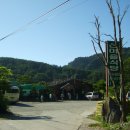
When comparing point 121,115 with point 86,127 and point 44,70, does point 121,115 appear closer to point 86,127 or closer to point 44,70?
point 86,127

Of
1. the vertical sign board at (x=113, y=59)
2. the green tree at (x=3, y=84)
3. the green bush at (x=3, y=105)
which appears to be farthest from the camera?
the green tree at (x=3, y=84)

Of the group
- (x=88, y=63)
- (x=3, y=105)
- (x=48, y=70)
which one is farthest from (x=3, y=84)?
(x=88, y=63)

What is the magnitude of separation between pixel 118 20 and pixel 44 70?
11376 cm

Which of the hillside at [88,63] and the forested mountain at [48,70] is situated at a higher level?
the hillside at [88,63]

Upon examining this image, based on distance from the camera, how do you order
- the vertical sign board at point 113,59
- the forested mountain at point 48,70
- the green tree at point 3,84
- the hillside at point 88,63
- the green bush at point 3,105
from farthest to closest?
the hillside at point 88,63 < the forested mountain at point 48,70 < the green tree at point 3,84 < the green bush at point 3,105 < the vertical sign board at point 113,59

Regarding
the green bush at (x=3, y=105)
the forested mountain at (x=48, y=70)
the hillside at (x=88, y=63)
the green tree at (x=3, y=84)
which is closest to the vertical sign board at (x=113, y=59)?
the green tree at (x=3, y=84)

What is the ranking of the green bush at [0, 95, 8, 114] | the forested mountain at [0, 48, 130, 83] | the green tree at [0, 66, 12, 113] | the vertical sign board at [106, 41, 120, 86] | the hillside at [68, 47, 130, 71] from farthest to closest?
the hillside at [68, 47, 130, 71], the forested mountain at [0, 48, 130, 83], the green tree at [0, 66, 12, 113], the green bush at [0, 95, 8, 114], the vertical sign board at [106, 41, 120, 86]

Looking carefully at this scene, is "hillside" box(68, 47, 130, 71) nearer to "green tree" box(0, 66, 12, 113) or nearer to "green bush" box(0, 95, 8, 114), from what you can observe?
"green tree" box(0, 66, 12, 113)

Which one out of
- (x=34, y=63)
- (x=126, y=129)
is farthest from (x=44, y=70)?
(x=126, y=129)

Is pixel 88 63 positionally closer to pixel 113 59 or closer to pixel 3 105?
pixel 3 105

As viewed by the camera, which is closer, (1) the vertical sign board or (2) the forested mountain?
(1) the vertical sign board

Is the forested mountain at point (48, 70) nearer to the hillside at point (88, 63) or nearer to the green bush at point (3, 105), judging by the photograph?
Answer: the hillside at point (88, 63)

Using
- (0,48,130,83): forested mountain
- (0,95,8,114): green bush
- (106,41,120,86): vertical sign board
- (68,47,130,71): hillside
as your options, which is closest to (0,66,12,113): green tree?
(0,95,8,114): green bush

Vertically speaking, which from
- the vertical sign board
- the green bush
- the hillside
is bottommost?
the green bush
